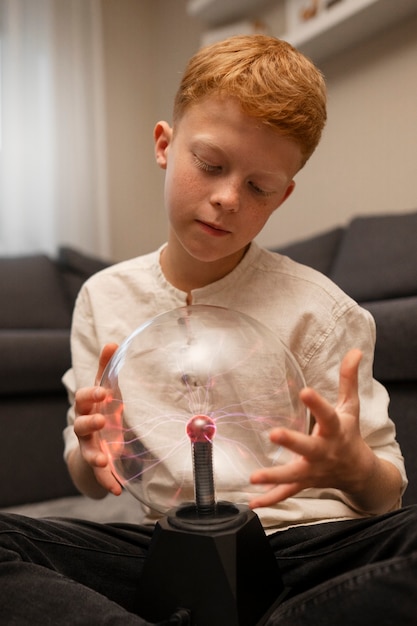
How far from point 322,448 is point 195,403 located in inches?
5.3

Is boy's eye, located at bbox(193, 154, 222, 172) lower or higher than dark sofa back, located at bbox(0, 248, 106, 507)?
higher

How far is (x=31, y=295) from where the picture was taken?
2.37 meters

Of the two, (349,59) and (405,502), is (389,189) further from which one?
(405,502)

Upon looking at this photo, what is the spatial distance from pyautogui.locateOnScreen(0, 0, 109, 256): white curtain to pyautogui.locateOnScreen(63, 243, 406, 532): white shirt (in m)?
2.07

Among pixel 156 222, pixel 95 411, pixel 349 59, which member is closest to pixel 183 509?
pixel 95 411

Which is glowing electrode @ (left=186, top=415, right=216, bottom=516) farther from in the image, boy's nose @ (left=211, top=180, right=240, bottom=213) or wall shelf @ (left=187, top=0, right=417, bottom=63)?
wall shelf @ (left=187, top=0, right=417, bottom=63)

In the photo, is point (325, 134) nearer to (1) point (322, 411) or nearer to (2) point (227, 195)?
(2) point (227, 195)

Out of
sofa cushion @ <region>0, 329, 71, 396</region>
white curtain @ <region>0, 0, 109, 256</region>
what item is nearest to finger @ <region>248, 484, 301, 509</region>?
sofa cushion @ <region>0, 329, 71, 396</region>

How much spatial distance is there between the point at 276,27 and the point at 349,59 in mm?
443

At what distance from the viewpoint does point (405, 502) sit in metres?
1.21

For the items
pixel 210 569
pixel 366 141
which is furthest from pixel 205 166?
pixel 366 141

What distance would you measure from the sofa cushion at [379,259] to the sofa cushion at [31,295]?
1.05m

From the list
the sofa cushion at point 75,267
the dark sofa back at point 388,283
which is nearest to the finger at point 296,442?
the dark sofa back at point 388,283

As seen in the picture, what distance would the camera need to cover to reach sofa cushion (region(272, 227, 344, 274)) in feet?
6.57
